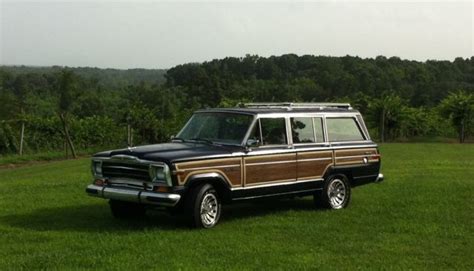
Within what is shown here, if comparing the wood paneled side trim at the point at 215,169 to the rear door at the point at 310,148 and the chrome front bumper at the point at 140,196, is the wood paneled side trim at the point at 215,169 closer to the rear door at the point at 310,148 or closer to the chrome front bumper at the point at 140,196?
the chrome front bumper at the point at 140,196

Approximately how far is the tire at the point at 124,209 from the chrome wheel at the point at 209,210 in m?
1.24

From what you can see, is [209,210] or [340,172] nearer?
[209,210]

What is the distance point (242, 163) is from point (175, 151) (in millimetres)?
1114

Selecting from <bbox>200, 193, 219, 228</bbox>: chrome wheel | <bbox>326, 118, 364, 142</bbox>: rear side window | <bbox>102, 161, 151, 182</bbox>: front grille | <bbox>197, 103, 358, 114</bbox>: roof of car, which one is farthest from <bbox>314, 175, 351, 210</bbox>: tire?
<bbox>102, 161, 151, 182</bbox>: front grille

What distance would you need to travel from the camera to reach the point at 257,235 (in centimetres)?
877

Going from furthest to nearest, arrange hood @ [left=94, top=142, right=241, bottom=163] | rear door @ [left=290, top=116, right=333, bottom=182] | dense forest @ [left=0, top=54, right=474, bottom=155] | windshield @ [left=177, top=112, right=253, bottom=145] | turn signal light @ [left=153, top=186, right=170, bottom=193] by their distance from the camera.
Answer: dense forest @ [left=0, top=54, right=474, bottom=155]
rear door @ [left=290, top=116, right=333, bottom=182]
windshield @ [left=177, top=112, right=253, bottom=145]
hood @ [left=94, top=142, right=241, bottom=163]
turn signal light @ [left=153, top=186, right=170, bottom=193]

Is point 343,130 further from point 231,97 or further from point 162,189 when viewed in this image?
point 231,97

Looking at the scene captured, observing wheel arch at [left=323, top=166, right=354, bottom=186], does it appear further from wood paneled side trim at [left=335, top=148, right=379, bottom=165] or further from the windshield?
the windshield

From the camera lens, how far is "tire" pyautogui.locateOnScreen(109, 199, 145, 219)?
32.7 feet

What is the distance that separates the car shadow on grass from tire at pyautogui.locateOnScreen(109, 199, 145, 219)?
0.14 meters

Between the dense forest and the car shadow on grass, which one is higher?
the dense forest

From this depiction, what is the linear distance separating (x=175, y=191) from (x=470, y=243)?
13.3 ft

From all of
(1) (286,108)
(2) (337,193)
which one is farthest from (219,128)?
(2) (337,193)

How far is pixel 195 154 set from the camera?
9156 millimetres
